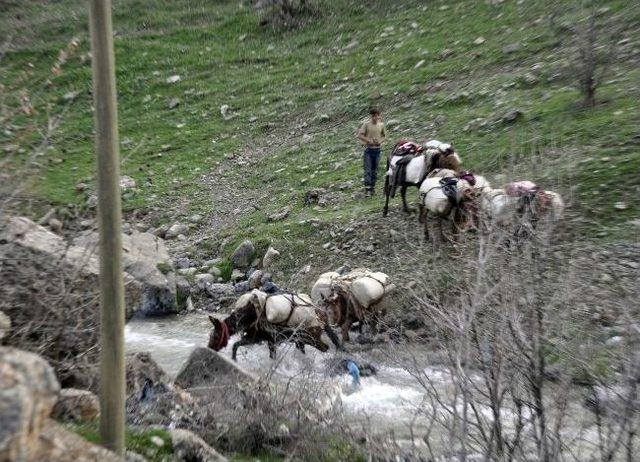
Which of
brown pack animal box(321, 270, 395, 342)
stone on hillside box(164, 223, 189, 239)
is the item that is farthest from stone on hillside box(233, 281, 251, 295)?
stone on hillside box(164, 223, 189, 239)

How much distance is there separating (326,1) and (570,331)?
65.7 feet

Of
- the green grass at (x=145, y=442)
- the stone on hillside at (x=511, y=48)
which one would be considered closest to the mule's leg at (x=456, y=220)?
the green grass at (x=145, y=442)

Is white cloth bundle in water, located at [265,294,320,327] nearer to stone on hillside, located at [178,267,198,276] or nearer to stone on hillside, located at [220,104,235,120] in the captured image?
stone on hillside, located at [178,267,198,276]

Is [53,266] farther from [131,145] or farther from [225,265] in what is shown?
[131,145]

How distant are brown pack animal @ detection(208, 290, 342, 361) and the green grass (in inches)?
135

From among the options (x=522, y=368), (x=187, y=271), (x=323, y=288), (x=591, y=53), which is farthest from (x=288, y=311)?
(x=591, y=53)

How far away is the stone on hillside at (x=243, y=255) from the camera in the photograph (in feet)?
38.9

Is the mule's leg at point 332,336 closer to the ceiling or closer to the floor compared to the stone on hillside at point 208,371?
closer to the floor

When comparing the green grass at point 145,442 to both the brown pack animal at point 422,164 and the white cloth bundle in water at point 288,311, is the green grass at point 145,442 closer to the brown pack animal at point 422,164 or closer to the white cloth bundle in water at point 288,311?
the white cloth bundle in water at point 288,311

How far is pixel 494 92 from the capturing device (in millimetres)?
14672

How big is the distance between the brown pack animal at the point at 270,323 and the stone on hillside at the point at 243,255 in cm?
308

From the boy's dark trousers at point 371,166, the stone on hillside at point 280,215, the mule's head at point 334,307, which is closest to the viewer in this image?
the mule's head at point 334,307

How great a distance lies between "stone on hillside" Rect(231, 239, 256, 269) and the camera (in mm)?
11844

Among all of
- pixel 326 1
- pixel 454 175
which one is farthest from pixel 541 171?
pixel 326 1
